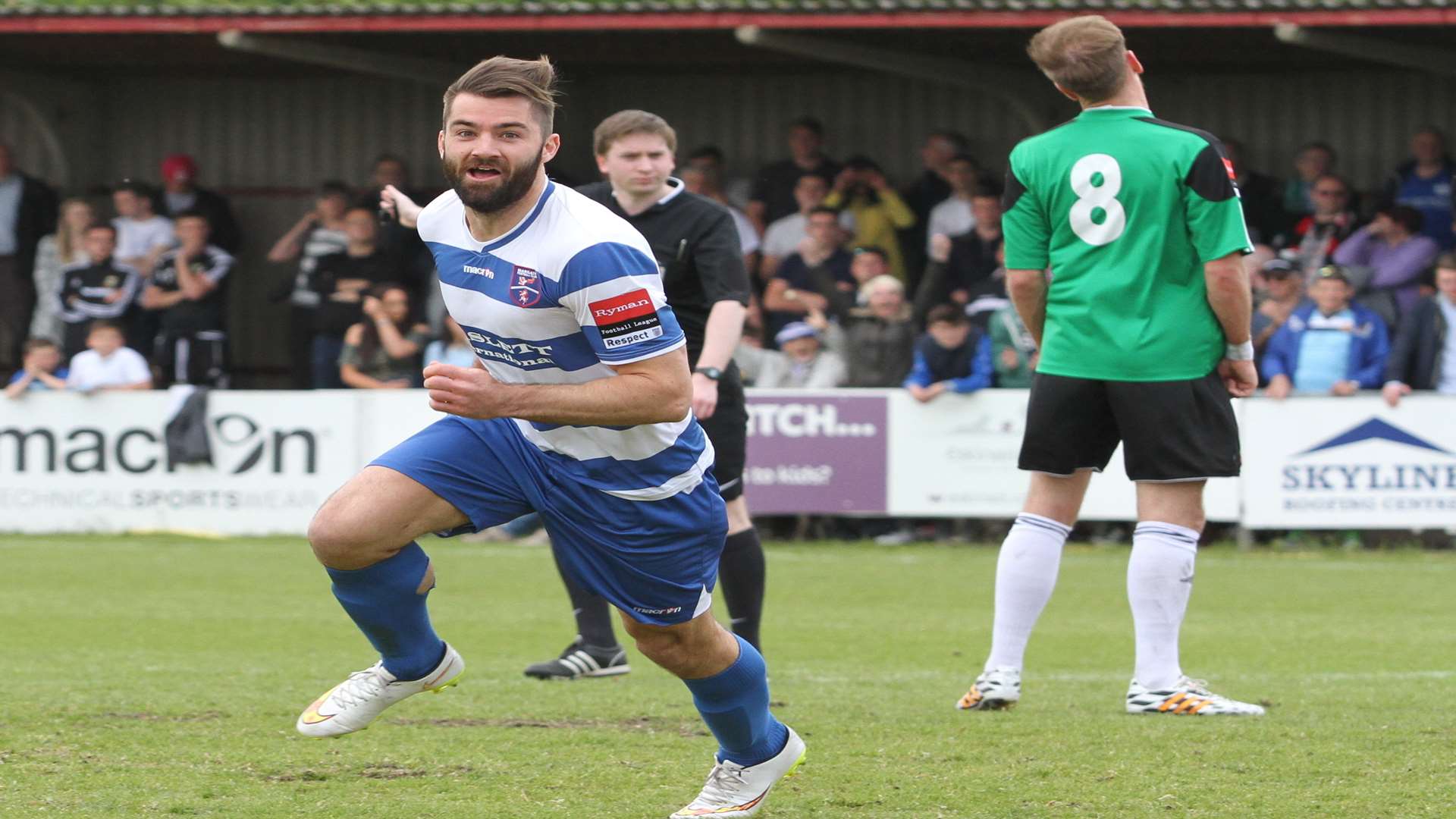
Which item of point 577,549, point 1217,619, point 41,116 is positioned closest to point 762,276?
point 1217,619

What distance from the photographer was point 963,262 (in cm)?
1466

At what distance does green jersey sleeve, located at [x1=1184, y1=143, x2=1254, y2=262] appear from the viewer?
5703 mm

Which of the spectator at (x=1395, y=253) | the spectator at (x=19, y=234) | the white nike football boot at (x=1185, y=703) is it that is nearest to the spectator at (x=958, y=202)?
the spectator at (x=1395, y=253)

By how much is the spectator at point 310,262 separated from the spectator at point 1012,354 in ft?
18.3

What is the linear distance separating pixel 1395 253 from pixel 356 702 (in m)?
10.6

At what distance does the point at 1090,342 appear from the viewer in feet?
19.4

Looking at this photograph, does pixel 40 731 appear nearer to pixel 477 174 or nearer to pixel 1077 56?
pixel 477 174

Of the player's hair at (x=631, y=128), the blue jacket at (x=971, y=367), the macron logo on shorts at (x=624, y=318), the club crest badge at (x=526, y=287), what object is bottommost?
the blue jacket at (x=971, y=367)

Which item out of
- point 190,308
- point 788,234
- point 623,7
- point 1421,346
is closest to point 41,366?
point 190,308

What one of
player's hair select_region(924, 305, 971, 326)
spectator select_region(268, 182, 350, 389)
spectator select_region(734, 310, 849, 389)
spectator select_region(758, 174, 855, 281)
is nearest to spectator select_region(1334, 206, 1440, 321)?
player's hair select_region(924, 305, 971, 326)

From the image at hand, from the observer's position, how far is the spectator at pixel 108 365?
1442 centimetres

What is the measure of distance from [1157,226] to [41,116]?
1585 cm

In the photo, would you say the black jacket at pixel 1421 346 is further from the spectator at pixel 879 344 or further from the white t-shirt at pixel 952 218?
the white t-shirt at pixel 952 218

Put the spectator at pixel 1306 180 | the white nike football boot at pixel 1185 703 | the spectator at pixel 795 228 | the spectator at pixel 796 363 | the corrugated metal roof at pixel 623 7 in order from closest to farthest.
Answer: the white nike football boot at pixel 1185 703, the spectator at pixel 796 363, the corrugated metal roof at pixel 623 7, the spectator at pixel 1306 180, the spectator at pixel 795 228
